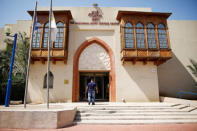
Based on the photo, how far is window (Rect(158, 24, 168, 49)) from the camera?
1166cm

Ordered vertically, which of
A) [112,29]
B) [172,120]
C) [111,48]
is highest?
[112,29]

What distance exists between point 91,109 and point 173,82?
1130 cm

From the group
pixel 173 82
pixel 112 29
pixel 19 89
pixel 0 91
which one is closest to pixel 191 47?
pixel 173 82

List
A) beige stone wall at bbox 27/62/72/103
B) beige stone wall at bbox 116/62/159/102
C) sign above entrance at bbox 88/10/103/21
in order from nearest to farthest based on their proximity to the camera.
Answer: beige stone wall at bbox 27/62/72/103, beige stone wall at bbox 116/62/159/102, sign above entrance at bbox 88/10/103/21

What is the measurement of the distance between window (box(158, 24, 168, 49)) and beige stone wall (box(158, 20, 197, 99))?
3.18m

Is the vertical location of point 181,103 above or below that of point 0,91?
below

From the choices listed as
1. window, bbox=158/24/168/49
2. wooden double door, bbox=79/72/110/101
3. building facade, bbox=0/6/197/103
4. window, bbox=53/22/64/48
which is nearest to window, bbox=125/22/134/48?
building facade, bbox=0/6/197/103

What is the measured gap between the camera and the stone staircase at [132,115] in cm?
624

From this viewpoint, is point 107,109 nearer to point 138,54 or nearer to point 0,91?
point 138,54

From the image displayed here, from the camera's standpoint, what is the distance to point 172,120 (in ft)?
21.0

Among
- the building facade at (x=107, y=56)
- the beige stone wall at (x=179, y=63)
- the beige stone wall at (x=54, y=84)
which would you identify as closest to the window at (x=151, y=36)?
the building facade at (x=107, y=56)

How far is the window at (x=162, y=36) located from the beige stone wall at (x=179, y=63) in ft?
10.4

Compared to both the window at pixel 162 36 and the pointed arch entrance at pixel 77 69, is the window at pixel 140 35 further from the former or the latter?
the pointed arch entrance at pixel 77 69

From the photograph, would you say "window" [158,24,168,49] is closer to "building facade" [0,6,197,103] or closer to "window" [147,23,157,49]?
"building facade" [0,6,197,103]
